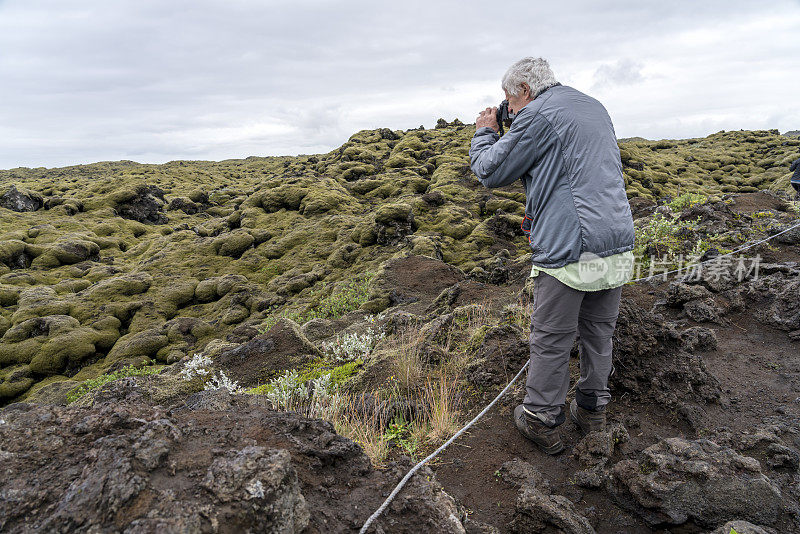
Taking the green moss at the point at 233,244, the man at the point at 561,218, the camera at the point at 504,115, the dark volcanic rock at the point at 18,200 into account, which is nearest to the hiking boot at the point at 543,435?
the man at the point at 561,218

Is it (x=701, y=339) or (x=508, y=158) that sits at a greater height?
(x=508, y=158)

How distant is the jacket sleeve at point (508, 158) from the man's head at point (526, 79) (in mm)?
377

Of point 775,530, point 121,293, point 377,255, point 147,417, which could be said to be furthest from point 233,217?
point 775,530

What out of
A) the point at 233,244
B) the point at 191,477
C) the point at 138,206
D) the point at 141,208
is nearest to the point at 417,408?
the point at 191,477

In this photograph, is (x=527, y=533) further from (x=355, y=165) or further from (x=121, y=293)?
(x=355, y=165)

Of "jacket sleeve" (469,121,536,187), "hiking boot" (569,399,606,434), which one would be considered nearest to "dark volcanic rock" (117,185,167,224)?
"jacket sleeve" (469,121,536,187)

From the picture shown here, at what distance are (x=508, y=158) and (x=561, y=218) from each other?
651 millimetres

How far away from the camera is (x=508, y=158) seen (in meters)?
3.36

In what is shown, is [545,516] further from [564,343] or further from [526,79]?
[526,79]

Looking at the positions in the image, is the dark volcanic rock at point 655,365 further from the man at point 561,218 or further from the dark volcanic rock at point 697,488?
the dark volcanic rock at point 697,488

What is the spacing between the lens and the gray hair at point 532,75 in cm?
343

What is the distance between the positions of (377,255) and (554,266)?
44.7 feet

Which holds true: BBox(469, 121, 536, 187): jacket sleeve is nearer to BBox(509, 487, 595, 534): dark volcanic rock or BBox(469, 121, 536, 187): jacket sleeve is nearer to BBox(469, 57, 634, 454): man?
BBox(469, 57, 634, 454): man

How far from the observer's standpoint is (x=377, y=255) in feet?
55.0
